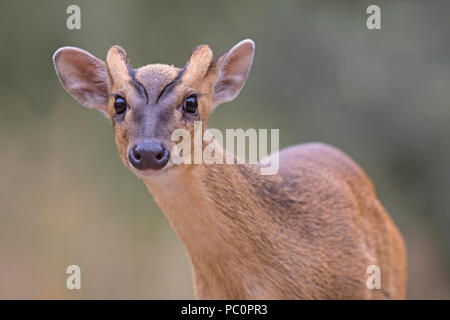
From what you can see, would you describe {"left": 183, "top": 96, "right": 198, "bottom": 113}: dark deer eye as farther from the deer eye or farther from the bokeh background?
the bokeh background

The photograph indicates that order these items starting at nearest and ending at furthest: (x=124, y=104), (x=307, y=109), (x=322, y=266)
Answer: (x=124, y=104) → (x=322, y=266) → (x=307, y=109)

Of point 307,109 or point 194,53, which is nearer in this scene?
point 194,53

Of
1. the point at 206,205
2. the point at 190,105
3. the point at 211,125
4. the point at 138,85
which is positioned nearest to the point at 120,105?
the point at 138,85

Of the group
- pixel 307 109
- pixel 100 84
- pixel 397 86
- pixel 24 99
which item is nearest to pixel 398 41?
pixel 397 86

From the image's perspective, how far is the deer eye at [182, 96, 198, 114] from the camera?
4145 mm

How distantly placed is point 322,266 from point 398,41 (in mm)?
5737

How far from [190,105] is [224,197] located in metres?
0.72

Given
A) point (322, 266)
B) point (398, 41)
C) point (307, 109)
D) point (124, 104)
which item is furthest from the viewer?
point (307, 109)

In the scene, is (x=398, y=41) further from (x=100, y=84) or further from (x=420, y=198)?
(x=100, y=84)

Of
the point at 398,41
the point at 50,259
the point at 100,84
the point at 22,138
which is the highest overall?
the point at 398,41

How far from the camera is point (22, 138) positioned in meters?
9.90

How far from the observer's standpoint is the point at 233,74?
4.69m

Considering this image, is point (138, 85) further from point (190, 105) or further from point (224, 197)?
point (224, 197)

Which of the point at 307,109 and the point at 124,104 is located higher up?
the point at 307,109
